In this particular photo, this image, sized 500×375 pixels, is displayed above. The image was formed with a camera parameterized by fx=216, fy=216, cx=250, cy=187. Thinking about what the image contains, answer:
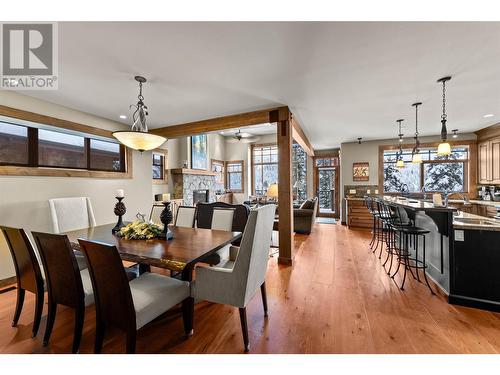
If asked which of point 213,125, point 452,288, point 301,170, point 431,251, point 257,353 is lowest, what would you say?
point 257,353

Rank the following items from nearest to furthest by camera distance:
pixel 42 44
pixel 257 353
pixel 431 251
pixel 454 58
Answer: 1. pixel 257 353
2. pixel 42 44
3. pixel 454 58
4. pixel 431 251

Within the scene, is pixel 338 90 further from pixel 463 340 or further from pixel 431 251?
pixel 463 340

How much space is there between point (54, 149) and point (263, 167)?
21.5ft

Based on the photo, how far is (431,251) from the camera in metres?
2.89

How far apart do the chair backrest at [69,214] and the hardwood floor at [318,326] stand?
2.76ft

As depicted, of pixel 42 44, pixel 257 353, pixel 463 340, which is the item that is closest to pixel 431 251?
pixel 463 340

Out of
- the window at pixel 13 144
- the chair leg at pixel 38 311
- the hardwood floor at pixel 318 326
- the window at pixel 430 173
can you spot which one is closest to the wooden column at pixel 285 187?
the hardwood floor at pixel 318 326

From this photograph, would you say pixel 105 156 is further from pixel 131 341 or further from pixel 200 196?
pixel 131 341

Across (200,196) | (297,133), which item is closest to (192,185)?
(200,196)

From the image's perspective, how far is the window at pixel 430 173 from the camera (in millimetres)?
5789

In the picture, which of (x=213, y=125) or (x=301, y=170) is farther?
(x=301, y=170)

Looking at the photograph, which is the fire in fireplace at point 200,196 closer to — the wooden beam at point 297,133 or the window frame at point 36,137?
the window frame at point 36,137

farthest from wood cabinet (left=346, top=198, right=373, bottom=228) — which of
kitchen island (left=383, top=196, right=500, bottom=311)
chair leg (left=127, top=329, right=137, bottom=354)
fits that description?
chair leg (left=127, top=329, right=137, bottom=354)
